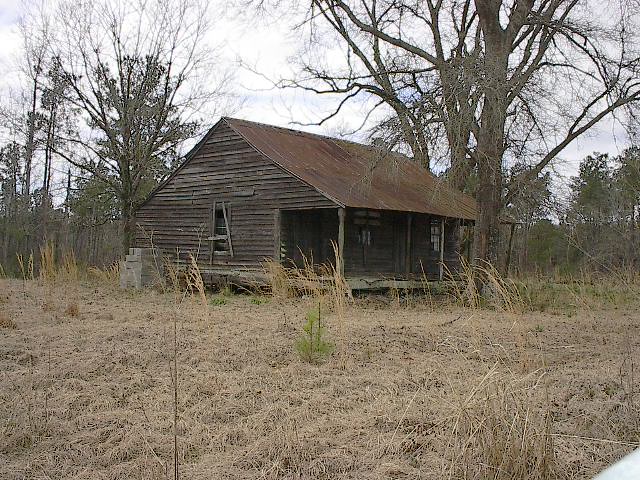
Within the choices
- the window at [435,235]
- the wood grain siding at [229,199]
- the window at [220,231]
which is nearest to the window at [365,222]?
the wood grain siding at [229,199]

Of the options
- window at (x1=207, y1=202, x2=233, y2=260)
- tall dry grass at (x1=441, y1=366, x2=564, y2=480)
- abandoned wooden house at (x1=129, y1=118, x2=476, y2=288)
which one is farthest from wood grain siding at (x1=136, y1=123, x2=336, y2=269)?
tall dry grass at (x1=441, y1=366, x2=564, y2=480)

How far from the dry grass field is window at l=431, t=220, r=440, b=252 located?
1293cm

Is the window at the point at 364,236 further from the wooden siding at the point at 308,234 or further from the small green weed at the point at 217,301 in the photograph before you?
the small green weed at the point at 217,301

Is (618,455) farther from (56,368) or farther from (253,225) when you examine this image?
(253,225)

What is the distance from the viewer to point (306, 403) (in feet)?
17.3

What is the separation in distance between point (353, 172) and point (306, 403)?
14.9m

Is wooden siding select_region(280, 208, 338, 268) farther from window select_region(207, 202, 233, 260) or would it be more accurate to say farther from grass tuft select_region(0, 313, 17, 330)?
grass tuft select_region(0, 313, 17, 330)

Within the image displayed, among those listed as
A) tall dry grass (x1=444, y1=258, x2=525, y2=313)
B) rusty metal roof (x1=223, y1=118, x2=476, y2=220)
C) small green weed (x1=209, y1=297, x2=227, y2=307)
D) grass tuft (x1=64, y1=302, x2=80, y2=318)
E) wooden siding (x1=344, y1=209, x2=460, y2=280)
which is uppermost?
rusty metal roof (x1=223, y1=118, x2=476, y2=220)

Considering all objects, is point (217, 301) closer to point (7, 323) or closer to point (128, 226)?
point (7, 323)

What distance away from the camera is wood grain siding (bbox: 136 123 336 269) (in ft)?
57.9

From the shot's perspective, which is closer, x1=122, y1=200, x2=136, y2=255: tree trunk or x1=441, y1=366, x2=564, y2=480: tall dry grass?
x1=441, y1=366, x2=564, y2=480: tall dry grass

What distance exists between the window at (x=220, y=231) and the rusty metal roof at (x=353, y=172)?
2.24 meters

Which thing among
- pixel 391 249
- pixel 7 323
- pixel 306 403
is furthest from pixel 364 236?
pixel 306 403

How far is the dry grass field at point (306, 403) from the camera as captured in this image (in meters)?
3.81
